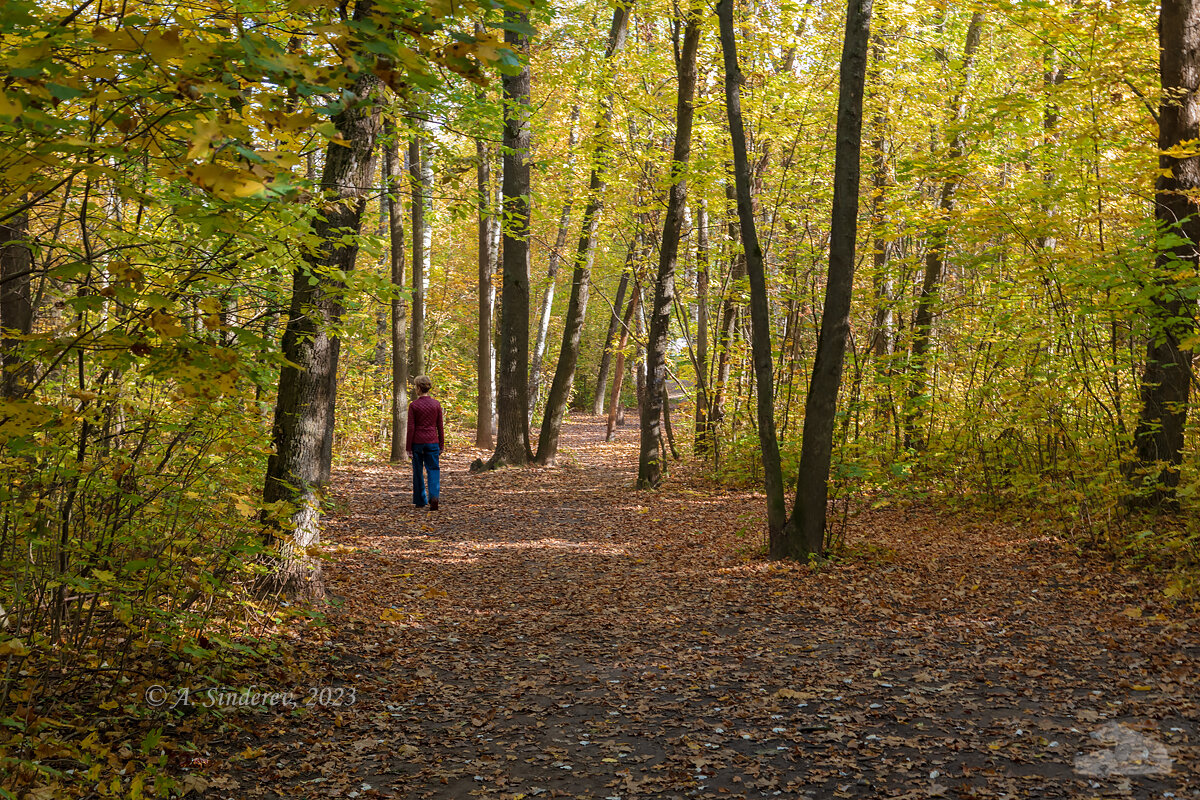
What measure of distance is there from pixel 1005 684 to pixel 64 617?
5.40 m

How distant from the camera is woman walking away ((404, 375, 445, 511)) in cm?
1071

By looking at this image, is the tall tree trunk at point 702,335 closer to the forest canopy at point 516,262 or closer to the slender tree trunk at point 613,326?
the forest canopy at point 516,262

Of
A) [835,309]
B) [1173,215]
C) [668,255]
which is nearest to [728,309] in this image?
[668,255]

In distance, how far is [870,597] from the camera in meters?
6.60

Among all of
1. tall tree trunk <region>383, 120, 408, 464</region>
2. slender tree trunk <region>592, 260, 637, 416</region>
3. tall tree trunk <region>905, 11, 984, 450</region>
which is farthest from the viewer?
slender tree trunk <region>592, 260, 637, 416</region>

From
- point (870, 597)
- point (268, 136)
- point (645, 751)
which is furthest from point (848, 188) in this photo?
point (268, 136)

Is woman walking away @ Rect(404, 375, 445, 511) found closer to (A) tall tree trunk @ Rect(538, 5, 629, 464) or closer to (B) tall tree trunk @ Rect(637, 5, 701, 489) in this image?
(B) tall tree trunk @ Rect(637, 5, 701, 489)

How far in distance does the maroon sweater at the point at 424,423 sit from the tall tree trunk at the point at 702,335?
16.2ft

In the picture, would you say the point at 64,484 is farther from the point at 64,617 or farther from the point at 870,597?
the point at 870,597

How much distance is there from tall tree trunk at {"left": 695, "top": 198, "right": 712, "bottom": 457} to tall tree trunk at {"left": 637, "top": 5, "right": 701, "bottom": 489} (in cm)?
119

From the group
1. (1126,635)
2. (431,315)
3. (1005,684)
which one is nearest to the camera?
(1005,684)

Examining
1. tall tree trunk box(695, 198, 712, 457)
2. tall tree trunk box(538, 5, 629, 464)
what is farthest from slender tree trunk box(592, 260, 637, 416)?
tall tree trunk box(695, 198, 712, 457)

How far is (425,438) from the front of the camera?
10688 millimetres

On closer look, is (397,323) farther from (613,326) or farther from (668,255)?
(613,326)
